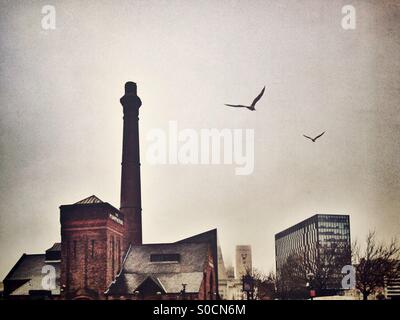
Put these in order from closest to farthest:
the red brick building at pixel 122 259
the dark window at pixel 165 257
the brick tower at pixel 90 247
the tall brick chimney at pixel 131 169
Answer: the tall brick chimney at pixel 131 169
the red brick building at pixel 122 259
the brick tower at pixel 90 247
the dark window at pixel 165 257

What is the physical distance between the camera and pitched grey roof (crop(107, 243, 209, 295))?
61.2 ft

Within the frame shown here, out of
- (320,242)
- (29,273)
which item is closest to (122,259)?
(29,273)

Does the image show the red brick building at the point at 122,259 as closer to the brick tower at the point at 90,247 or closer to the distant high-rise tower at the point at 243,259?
the brick tower at the point at 90,247

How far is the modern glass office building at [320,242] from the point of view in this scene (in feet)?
53.6

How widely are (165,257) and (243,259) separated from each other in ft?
13.3

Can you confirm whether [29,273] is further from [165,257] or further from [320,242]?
[320,242]

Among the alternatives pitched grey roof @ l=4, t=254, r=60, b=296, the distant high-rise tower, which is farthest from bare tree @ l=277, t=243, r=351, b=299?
pitched grey roof @ l=4, t=254, r=60, b=296

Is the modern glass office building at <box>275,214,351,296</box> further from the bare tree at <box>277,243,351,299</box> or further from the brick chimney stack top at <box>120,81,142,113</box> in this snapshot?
the brick chimney stack top at <box>120,81,142,113</box>

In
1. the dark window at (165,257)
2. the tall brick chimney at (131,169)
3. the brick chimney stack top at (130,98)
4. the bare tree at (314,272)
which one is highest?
the brick chimney stack top at (130,98)

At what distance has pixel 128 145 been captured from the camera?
1822 cm

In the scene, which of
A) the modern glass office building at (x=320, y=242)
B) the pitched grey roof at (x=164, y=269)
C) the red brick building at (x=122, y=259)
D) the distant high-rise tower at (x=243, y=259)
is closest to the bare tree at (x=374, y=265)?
the modern glass office building at (x=320, y=242)

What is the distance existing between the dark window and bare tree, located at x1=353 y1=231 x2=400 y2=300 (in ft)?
17.3

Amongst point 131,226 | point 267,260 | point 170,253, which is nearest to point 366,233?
point 267,260

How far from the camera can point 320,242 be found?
2308cm
